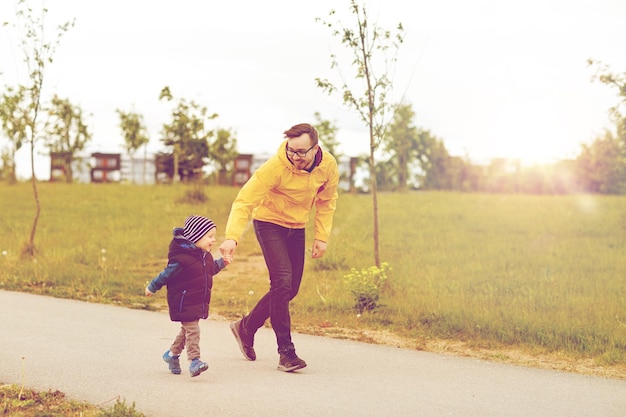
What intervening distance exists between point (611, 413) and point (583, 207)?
2224 centimetres

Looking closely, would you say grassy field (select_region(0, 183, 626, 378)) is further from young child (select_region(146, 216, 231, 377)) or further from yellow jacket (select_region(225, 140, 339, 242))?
young child (select_region(146, 216, 231, 377))

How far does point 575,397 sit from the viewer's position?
20.8 feet

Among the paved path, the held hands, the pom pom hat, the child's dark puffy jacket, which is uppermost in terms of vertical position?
the pom pom hat

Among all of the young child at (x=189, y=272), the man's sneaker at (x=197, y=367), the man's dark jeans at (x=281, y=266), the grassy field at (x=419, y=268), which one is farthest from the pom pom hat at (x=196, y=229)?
the grassy field at (x=419, y=268)

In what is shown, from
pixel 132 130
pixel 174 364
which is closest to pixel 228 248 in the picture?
pixel 174 364

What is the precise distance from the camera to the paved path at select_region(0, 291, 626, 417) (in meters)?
5.82

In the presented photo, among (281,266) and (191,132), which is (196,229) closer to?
(281,266)

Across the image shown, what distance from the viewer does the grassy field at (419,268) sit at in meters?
9.27

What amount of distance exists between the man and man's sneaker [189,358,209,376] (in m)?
0.65

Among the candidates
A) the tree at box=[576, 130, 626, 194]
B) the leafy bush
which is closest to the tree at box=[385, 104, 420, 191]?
the tree at box=[576, 130, 626, 194]

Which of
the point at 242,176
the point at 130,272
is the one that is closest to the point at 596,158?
the point at 242,176

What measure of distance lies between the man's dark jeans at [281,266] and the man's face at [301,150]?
58 cm

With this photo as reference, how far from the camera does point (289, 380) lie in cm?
652

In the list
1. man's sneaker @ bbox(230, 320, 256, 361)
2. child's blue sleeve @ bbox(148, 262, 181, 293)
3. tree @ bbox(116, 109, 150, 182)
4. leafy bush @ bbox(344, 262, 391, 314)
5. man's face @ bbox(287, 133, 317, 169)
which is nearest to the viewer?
child's blue sleeve @ bbox(148, 262, 181, 293)
